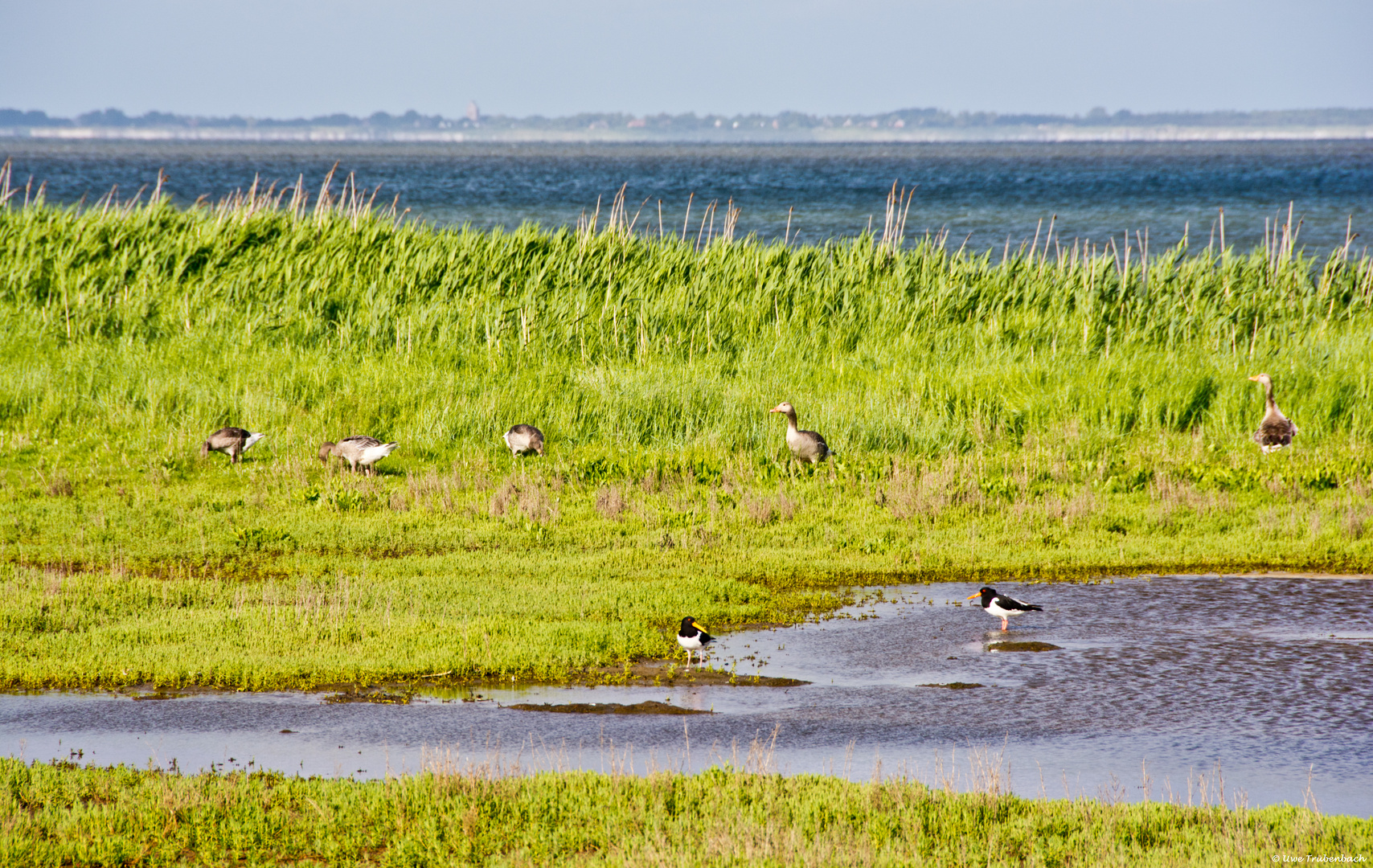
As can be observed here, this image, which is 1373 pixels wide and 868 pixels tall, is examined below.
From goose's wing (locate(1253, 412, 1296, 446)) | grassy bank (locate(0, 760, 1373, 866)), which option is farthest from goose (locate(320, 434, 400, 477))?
goose's wing (locate(1253, 412, 1296, 446))

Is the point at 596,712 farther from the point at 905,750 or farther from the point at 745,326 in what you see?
the point at 745,326

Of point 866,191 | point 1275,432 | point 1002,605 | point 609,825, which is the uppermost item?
point 866,191

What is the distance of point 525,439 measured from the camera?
17.6m

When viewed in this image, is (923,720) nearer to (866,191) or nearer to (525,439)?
(525,439)

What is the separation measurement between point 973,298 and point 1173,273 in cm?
403

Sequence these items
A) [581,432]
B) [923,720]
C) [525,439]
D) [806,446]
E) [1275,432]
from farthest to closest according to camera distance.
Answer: [581,432], [525,439], [1275,432], [806,446], [923,720]

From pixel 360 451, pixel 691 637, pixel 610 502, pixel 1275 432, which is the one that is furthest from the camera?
pixel 1275 432

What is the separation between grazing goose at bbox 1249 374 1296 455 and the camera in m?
17.3

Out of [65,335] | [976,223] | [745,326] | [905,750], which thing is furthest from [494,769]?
[976,223]

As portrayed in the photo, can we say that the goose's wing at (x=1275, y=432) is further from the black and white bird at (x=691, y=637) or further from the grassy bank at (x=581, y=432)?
the black and white bird at (x=691, y=637)

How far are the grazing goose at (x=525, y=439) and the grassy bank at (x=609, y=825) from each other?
991 cm

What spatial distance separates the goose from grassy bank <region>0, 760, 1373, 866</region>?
8.92 m

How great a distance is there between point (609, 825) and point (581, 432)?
11.9 meters

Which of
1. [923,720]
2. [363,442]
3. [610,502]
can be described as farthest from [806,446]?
[923,720]
